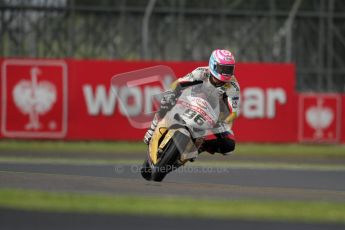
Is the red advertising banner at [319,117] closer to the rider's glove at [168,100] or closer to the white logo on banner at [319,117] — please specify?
the white logo on banner at [319,117]

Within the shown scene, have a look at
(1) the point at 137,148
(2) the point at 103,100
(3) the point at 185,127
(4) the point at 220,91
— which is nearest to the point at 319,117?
(1) the point at 137,148

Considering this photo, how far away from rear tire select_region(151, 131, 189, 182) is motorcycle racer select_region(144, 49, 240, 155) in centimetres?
39

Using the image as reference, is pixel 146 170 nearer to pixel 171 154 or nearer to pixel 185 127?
pixel 171 154

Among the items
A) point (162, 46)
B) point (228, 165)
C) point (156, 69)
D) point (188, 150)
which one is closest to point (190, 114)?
point (188, 150)

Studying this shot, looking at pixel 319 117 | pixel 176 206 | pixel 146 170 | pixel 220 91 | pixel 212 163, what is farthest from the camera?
pixel 319 117

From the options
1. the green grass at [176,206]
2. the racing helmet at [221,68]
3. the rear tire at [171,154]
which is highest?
the racing helmet at [221,68]

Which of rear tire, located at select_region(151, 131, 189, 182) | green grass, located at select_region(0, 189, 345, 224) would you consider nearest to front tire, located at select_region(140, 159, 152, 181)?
rear tire, located at select_region(151, 131, 189, 182)

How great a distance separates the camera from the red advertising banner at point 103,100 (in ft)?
69.5

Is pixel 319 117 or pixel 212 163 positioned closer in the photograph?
pixel 212 163

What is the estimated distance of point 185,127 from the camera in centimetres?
1046

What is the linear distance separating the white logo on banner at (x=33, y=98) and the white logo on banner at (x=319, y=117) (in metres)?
7.32

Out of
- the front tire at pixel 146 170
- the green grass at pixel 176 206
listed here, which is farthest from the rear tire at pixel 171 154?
the green grass at pixel 176 206

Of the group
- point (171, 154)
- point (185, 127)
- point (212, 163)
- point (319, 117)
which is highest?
point (319, 117)

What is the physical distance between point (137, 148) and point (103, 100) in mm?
1792
